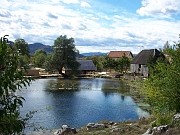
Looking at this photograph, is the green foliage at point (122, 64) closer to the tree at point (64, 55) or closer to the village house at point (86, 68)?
the village house at point (86, 68)

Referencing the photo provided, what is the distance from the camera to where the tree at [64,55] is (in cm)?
7869

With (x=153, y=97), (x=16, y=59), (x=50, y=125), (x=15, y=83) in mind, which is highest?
(x=16, y=59)

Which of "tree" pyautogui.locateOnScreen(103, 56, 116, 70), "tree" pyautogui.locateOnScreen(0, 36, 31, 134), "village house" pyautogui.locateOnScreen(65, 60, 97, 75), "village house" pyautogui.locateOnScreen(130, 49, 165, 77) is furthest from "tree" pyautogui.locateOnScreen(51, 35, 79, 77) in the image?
"tree" pyautogui.locateOnScreen(0, 36, 31, 134)

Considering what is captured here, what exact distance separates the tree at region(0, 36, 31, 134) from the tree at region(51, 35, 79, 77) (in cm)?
7377

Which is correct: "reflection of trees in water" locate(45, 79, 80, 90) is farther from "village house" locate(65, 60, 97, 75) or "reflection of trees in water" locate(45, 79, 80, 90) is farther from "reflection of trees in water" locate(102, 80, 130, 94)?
"village house" locate(65, 60, 97, 75)

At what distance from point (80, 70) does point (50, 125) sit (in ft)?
204

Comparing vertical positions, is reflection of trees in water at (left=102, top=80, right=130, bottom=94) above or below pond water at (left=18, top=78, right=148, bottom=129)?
above

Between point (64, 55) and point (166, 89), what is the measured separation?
6149cm

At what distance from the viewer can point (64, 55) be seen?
7894cm

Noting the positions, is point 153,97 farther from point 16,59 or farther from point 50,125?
point 16,59

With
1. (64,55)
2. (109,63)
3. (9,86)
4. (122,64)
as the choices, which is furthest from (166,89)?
(109,63)

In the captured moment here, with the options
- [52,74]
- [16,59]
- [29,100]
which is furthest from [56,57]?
[16,59]

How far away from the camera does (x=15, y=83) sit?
16.0 ft

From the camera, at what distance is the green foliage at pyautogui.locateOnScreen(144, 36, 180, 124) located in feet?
60.3
